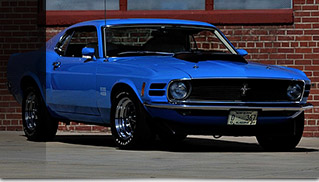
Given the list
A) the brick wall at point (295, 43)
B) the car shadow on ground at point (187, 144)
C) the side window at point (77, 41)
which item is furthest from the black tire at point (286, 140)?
the brick wall at point (295, 43)

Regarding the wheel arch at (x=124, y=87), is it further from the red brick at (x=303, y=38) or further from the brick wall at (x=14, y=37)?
the red brick at (x=303, y=38)

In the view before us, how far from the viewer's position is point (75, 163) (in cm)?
887

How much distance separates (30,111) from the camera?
12.5m

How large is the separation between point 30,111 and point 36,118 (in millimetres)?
245

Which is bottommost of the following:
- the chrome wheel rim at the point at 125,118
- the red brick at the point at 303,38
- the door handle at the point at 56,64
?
the chrome wheel rim at the point at 125,118

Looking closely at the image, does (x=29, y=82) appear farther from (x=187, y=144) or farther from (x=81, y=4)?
(x=81, y=4)

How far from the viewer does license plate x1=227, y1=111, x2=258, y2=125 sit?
9977mm

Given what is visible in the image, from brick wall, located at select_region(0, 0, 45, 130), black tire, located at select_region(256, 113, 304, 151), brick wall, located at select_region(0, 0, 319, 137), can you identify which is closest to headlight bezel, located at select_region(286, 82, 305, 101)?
black tire, located at select_region(256, 113, 304, 151)

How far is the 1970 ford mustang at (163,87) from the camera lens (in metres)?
9.94

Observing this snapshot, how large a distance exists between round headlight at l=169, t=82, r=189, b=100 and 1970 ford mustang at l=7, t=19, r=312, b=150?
Answer: 1cm

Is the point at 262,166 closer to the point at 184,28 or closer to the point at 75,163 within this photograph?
the point at 75,163

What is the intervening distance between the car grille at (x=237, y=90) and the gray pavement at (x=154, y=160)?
611 mm

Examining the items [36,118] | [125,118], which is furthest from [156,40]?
[36,118]

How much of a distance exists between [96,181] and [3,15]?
848 cm
